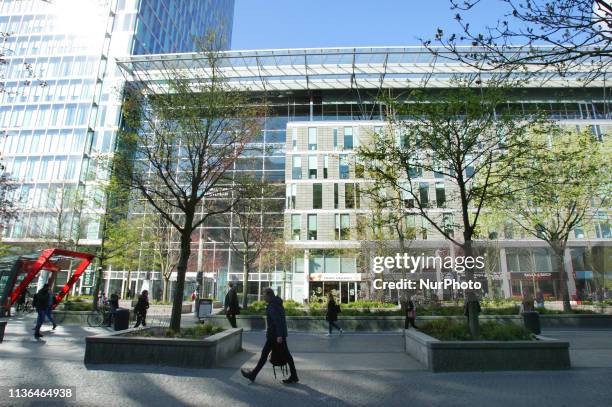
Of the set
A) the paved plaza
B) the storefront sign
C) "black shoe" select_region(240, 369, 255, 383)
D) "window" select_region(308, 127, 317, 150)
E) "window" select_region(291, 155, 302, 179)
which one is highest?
"window" select_region(308, 127, 317, 150)

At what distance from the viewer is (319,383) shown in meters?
6.82

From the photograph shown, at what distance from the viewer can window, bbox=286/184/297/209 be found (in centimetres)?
4269

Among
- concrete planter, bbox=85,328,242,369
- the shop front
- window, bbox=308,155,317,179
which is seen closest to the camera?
concrete planter, bbox=85,328,242,369

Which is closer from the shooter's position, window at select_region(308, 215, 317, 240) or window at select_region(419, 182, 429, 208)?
window at select_region(419, 182, 429, 208)

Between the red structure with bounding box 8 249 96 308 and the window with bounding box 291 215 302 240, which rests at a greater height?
the window with bounding box 291 215 302 240

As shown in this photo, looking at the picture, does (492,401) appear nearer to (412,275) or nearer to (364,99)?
(412,275)

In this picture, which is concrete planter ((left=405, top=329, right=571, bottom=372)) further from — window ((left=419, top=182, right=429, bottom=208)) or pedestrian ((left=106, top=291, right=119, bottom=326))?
pedestrian ((left=106, top=291, right=119, bottom=326))

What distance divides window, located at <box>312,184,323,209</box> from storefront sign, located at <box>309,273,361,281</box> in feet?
25.1

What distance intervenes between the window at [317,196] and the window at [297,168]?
2.26 meters

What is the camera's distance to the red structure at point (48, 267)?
59.4ft

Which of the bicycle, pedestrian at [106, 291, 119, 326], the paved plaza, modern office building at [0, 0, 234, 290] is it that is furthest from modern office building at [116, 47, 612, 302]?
the paved plaza

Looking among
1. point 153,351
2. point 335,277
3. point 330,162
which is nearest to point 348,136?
point 330,162

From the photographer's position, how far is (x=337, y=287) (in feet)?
133

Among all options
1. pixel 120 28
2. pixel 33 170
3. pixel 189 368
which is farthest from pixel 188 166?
pixel 120 28
